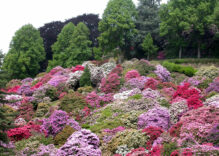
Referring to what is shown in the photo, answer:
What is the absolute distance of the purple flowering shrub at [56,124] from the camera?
1539cm

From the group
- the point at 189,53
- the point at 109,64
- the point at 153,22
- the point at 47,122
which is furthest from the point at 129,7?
the point at 47,122

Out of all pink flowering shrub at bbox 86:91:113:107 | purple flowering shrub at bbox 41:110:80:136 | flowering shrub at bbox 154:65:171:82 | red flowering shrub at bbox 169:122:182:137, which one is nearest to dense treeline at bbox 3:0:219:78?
flowering shrub at bbox 154:65:171:82

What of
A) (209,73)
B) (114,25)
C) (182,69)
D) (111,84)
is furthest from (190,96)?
(114,25)

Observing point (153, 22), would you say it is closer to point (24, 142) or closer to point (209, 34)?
point (209, 34)

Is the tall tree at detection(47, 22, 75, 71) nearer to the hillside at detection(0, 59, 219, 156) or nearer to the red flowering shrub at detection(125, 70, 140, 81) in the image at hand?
the hillside at detection(0, 59, 219, 156)

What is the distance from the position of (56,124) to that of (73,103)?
15.8 feet

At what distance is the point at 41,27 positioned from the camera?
184 ft

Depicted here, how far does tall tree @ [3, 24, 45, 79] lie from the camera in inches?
1801

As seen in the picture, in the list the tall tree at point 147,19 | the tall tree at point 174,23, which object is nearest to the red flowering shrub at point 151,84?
the tall tree at point 174,23

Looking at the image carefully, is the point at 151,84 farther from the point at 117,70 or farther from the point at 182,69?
the point at 182,69

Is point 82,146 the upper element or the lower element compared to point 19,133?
upper

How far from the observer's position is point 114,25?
40.1 metres

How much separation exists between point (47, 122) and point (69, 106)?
4.40m

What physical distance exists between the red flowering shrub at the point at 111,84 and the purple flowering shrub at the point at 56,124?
8.11m
